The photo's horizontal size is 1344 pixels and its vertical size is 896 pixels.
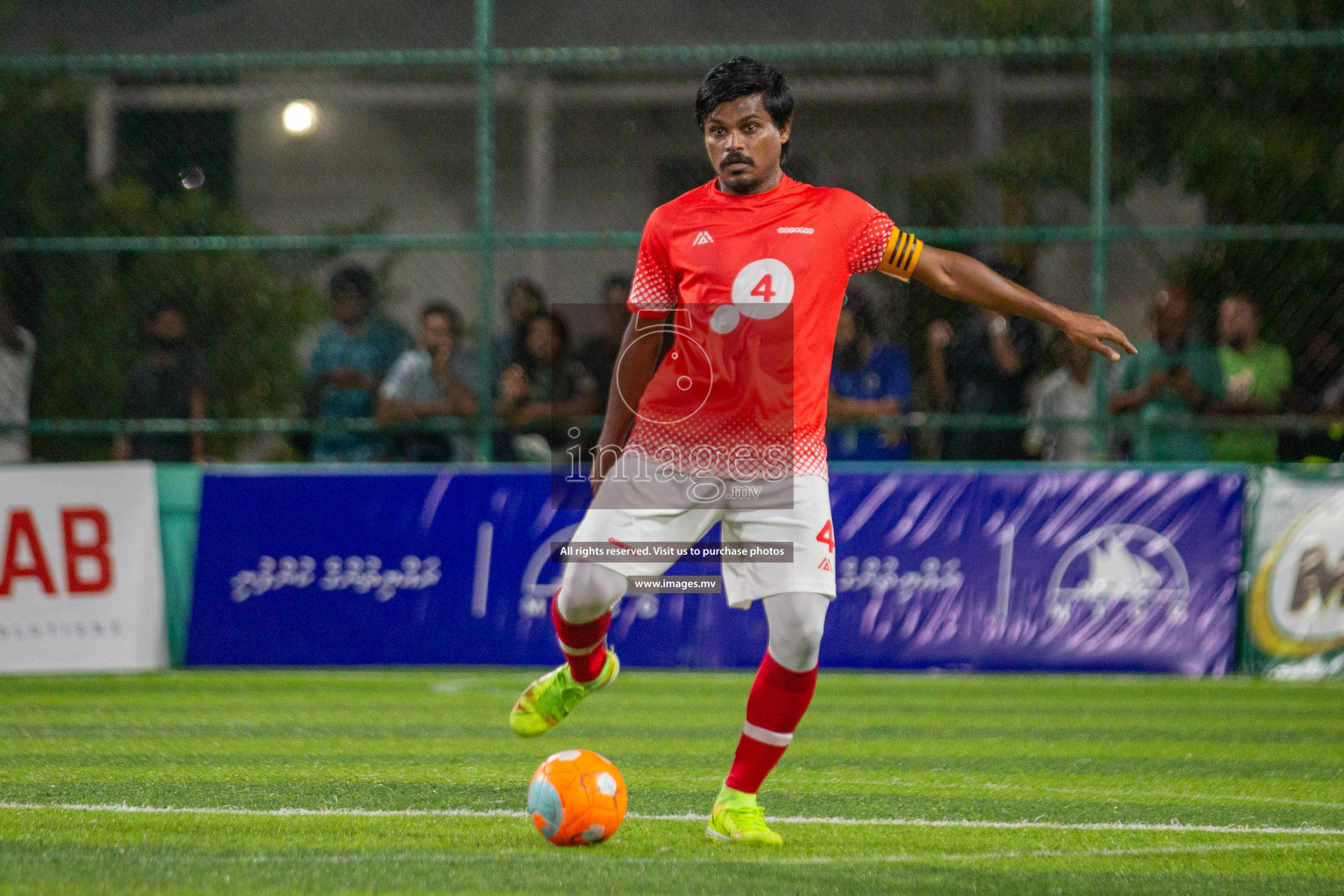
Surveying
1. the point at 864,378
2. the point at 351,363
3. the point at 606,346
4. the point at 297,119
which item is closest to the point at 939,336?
the point at 864,378

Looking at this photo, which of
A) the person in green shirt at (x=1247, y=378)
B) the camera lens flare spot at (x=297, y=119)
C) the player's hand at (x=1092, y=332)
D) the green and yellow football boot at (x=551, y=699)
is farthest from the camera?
the camera lens flare spot at (x=297, y=119)

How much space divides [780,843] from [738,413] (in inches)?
50.3

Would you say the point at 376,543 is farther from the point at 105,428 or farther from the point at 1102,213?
the point at 1102,213

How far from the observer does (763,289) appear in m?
4.78

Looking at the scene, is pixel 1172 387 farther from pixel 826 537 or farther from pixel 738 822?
pixel 738 822

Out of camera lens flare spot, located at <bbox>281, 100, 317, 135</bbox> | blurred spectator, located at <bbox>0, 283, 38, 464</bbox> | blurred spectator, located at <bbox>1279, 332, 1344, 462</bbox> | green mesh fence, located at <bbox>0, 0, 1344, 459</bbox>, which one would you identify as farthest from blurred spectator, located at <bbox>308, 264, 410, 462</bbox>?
blurred spectator, located at <bbox>1279, 332, 1344, 462</bbox>

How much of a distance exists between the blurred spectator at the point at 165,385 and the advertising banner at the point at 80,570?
31.8 inches

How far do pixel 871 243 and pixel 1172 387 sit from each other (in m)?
6.07

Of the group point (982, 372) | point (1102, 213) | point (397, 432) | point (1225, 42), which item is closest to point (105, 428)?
point (397, 432)

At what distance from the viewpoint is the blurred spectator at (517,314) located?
1052cm

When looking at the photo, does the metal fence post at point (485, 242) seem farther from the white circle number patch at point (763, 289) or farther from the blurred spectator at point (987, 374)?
the white circle number patch at point (763, 289)

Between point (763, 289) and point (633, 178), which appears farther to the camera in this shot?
point (633, 178)

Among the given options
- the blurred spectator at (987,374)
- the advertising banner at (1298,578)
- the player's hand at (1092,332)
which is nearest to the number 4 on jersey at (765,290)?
the player's hand at (1092,332)

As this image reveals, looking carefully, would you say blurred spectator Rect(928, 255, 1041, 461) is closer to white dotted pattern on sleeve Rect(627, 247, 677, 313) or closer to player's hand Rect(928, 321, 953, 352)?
player's hand Rect(928, 321, 953, 352)
